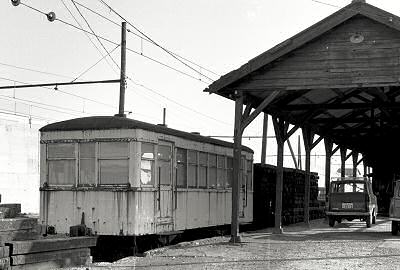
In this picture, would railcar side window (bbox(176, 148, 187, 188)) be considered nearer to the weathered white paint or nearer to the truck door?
the weathered white paint

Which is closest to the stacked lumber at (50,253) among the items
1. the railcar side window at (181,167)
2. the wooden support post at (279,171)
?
the railcar side window at (181,167)

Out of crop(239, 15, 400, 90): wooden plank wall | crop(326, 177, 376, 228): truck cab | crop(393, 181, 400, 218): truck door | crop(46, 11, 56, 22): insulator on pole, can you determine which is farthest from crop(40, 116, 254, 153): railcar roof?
crop(326, 177, 376, 228): truck cab

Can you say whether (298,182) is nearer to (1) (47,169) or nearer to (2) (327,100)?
(2) (327,100)

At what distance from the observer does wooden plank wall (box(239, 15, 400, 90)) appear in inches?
623

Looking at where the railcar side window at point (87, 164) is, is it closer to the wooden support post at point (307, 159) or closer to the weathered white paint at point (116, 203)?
the weathered white paint at point (116, 203)

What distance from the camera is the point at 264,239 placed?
54.2 ft

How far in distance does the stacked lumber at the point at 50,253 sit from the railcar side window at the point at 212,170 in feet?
20.4

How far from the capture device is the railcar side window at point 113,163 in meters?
13.5

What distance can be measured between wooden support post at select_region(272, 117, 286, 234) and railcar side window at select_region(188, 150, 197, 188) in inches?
156

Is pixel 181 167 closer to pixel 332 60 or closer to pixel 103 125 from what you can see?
pixel 103 125

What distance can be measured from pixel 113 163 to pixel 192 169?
3060 mm

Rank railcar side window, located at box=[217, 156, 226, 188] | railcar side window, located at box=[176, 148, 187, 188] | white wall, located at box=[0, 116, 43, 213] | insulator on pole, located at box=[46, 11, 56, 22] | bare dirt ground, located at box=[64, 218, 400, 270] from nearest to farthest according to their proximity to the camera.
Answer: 1. bare dirt ground, located at box=[64, 218, 400, 270]
2. railcar side window, located at box=[176, 148, 187, 188]
3. insulator on pole, located at box=[46, 11, 56, 22]
4. railcar side window, located at box=[217, 156, 226, 188]
5. white wall, located at box=[0, 116, 43, 213]

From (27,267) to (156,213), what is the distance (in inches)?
181

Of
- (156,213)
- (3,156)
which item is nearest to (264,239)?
(156,213)
